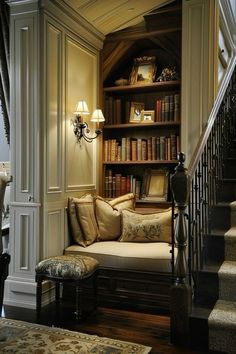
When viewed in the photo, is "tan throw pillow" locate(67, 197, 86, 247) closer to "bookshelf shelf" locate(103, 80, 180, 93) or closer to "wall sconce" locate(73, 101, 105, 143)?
"wall sconce" locate(73, 101, 105, 143)

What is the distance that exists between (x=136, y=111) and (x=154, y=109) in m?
0.23

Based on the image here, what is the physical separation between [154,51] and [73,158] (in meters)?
1.75

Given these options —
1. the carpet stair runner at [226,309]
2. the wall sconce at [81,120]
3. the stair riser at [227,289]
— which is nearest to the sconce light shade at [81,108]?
the wall sconce at [81,120]

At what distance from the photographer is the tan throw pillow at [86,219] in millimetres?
3676

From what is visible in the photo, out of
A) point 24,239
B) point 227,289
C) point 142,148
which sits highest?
point 142,148

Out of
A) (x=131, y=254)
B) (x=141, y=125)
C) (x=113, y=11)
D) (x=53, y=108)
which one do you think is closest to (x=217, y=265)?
(x=131, y=254)

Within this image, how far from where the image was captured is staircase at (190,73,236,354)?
235 cm

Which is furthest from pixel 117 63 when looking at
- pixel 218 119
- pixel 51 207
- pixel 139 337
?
pixel 139 337

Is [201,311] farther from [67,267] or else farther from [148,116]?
[148,116]

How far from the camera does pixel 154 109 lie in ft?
14.4

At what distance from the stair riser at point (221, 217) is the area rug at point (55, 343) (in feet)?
3.83

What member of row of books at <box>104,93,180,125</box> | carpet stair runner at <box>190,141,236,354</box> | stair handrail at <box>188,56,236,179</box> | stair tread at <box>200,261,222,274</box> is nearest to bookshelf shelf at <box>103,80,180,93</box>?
row of books at <box>104,93,180,125</box>

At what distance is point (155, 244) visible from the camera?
3523 millimetres

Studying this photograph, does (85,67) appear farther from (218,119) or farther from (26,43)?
(218,119)
